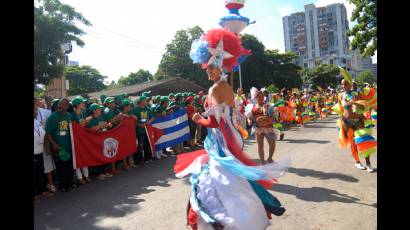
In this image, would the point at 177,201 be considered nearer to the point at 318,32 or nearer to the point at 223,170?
the point at 223,170

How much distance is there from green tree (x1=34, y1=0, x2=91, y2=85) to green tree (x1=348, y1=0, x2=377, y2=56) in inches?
643

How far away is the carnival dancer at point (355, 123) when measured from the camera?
648cm

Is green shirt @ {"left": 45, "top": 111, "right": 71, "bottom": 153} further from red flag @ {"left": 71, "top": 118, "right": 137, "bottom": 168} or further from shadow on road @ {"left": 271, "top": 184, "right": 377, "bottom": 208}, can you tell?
shadow on road @ {"left": 271, "top": 184, "right": 377, "bottom": 208}

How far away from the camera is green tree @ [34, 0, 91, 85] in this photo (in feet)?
53.7

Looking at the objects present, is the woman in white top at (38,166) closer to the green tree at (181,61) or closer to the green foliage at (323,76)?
the green tree at (181,61)

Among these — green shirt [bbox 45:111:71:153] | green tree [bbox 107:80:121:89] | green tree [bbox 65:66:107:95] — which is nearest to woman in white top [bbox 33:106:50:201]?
green shirt [bbox 45:111:71:153]

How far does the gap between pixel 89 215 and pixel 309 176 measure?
409cm

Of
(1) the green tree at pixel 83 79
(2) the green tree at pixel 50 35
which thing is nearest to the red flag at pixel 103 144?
(2) the green tree at pixel 50 35

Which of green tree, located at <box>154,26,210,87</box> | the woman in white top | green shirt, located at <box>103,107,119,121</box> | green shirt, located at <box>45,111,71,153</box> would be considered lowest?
the woman in white top

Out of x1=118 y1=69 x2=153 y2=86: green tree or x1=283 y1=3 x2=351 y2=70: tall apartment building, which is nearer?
x1=118 y1=69 x2=153 y2=86: green tree

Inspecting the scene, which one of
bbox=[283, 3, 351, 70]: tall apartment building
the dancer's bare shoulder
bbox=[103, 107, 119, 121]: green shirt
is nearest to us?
the dancer's bare shoulder
